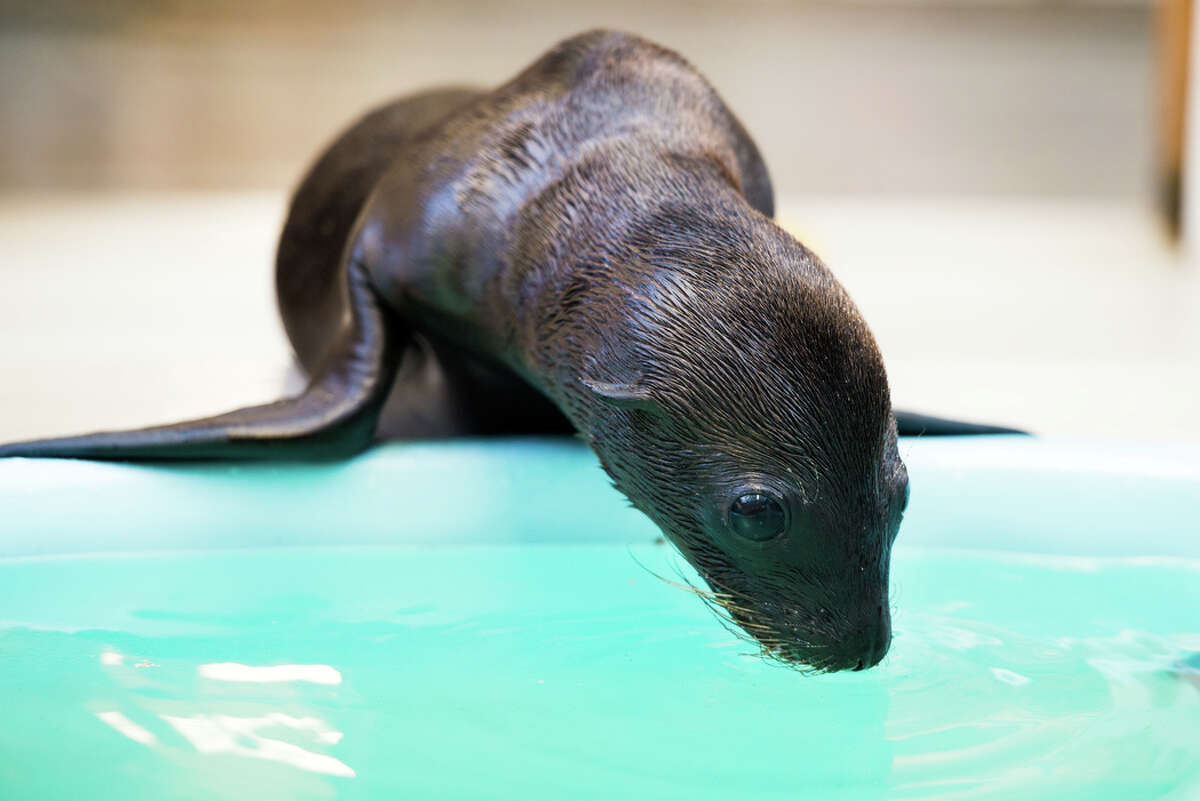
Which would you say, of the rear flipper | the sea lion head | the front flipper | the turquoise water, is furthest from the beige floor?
the sea lion head

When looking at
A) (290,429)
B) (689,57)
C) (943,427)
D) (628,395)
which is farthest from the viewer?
(689,57)

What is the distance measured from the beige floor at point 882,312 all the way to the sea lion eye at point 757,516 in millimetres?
1938

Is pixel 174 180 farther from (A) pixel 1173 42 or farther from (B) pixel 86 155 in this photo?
(A) pixel 1173 42

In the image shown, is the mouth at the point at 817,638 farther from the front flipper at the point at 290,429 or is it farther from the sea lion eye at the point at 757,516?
the front flipper at the point at 290,429

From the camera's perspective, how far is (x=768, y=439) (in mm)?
1881

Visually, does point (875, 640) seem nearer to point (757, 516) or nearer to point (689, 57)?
point (757, 516)

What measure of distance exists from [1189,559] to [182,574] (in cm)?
173

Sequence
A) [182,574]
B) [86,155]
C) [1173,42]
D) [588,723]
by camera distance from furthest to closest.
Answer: [86,155] → [1173,42] → [182,574] → [588,723]

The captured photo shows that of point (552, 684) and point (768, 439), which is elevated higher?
point (768, 439)

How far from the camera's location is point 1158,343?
15.4ft

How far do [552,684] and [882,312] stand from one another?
3.43 m

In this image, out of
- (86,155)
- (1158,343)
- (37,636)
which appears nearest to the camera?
(37,636)

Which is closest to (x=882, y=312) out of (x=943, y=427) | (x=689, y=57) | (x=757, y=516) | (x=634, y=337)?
Answer: (x=943, y=427)

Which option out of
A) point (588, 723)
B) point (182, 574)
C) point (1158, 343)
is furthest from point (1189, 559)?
point (1158, 343)
